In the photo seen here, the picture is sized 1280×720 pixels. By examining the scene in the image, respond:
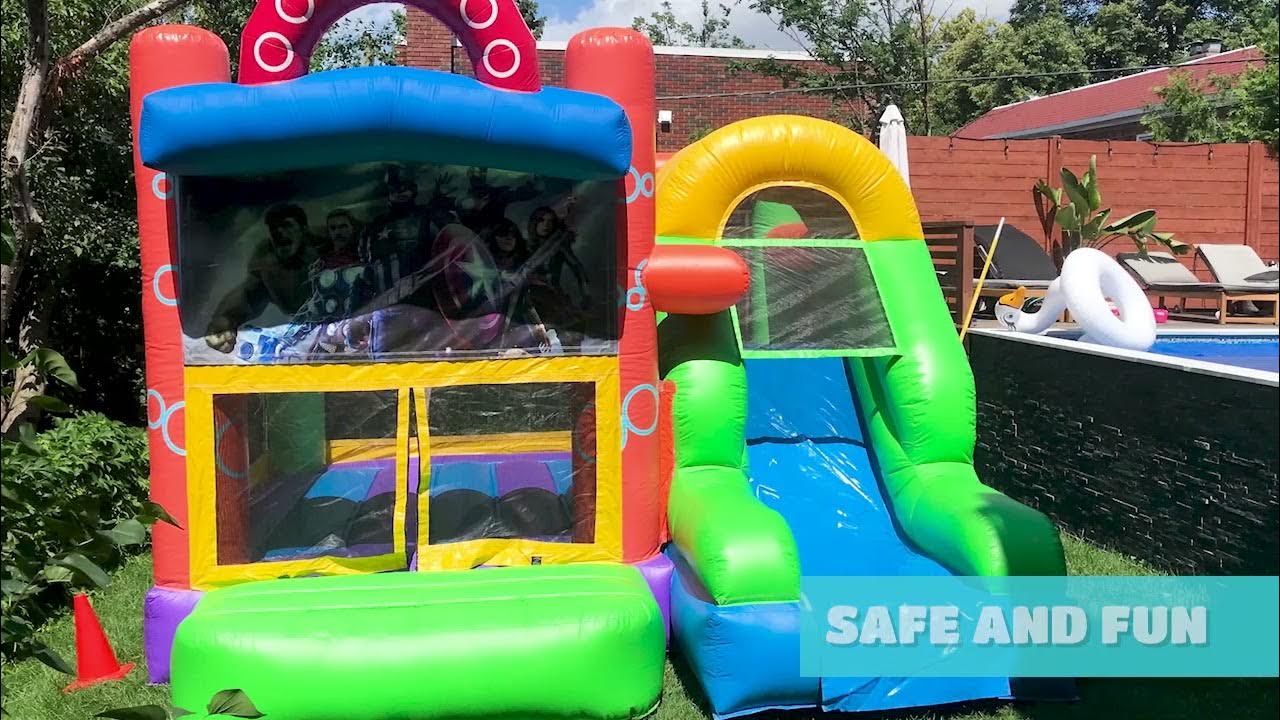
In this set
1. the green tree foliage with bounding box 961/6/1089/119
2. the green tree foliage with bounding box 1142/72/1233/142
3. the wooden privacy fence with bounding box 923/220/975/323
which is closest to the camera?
the wooden privacy fence with bounding box 923/220/975/323

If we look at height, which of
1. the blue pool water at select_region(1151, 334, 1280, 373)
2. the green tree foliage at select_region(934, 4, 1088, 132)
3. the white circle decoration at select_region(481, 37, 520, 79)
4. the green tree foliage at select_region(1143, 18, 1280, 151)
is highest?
the green tree foliage at select_region(934, 4, 1088, 132)

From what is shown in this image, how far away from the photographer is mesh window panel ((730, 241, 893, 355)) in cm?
453

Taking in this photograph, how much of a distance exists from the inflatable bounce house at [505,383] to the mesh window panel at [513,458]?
0.01 m

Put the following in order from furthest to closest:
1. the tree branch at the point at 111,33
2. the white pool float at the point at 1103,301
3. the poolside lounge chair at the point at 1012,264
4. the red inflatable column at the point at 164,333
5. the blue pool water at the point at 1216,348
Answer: the poolside lounge chair at the point at 1012,264 → the tree branch at the point at 111,33 → the white pool float at the point at 1103,301 → the blue pool water at the point at 1216,348 → the red inflatable column at the point at 164,333

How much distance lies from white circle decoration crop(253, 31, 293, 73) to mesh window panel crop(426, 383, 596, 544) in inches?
53.5

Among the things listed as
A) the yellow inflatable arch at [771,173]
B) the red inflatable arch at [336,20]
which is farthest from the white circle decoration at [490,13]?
the yellow inflatable arch at [771,173]

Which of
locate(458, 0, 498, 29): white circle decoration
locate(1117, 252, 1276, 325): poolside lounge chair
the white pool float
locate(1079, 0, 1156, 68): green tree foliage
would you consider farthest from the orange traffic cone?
locate(1079, 0, 1156, 68): green tree foliage

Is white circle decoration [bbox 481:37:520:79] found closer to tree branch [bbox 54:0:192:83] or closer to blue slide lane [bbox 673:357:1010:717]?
blue slide lane [bbox 673:357:1010:717]

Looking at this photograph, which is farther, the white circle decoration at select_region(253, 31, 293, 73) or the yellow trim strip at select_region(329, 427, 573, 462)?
the yellow trim strip at select_region(329, 427, 573, 462)

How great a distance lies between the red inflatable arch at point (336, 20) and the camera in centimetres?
352

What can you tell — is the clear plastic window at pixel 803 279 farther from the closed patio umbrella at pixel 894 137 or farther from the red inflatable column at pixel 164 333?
the closed patio umbrella at pixel 894 137

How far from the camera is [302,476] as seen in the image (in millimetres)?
4250

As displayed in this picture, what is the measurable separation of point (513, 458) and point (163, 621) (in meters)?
1.48

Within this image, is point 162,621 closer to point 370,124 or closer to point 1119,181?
point 370,124
